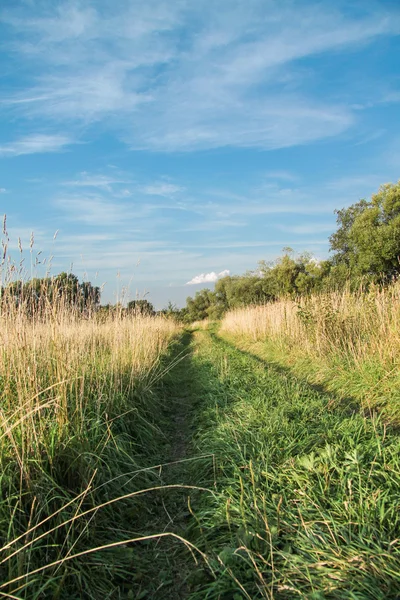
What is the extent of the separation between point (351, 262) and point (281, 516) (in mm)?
23271

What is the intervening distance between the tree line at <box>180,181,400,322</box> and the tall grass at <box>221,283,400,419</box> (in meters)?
1.53

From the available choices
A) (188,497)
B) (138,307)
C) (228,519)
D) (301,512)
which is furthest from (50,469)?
(138,307)

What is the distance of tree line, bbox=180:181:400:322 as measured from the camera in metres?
20.6

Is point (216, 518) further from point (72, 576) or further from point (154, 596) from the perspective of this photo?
point (72, 576)

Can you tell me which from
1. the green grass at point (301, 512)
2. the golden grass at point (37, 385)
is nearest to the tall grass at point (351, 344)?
the green grass at point (301, 512)

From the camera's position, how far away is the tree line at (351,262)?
20.6m

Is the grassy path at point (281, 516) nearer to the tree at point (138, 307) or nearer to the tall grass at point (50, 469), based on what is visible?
the tall grass at point (50, 469)

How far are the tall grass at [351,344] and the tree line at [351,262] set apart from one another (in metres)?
1.53

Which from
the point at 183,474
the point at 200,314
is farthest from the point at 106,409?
the point at 200,314

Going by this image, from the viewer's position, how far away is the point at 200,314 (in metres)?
56.1

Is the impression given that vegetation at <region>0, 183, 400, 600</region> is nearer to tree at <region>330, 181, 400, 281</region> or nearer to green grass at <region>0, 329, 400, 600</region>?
green grass at <region>0, 329, 400, 600</region>

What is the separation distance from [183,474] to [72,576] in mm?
1661

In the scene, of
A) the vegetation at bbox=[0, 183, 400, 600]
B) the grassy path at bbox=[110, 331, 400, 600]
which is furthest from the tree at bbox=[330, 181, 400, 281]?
the grassy path at bbox=[110, 331, 400, 600]

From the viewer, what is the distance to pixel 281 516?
8.26ft
